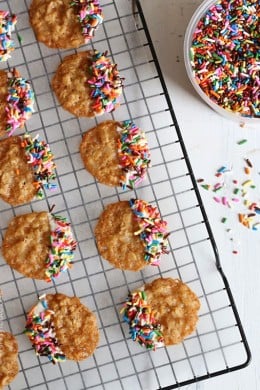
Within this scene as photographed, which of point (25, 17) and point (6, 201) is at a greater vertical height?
point (25, 17)

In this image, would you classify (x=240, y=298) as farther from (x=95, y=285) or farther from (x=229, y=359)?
(x=95, y=285)

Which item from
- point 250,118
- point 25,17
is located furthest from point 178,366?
point 25,17

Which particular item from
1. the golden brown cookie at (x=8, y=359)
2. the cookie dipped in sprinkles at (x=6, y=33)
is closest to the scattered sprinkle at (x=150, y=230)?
the golden brown cookie at (x=8, y=359)

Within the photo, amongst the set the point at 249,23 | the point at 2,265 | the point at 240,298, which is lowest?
the point at 240,298

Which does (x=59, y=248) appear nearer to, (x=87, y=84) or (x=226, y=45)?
(x=87, y=84)

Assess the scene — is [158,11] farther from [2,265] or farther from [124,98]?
[2,265]

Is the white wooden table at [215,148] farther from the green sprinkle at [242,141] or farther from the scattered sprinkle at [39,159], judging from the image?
the scattered sprinkle at [39,159]
